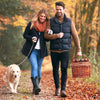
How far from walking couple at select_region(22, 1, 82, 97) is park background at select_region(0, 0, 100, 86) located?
2.58 m

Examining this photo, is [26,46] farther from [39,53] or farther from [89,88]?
[89,88]

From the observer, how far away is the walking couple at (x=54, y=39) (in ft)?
18.1

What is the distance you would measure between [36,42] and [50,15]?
35.6 ft

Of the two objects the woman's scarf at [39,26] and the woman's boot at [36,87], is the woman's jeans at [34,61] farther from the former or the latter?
the woman's scarf at [39,26]

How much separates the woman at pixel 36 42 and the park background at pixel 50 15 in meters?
2.79

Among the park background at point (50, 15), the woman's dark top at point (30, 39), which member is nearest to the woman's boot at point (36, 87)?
the woman's dark top at point (30, 39)

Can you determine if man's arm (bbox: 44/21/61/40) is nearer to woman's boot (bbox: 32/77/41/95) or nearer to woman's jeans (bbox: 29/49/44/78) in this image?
woman's jeans (bbox: 29/49/44/78)

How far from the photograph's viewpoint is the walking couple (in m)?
5.53

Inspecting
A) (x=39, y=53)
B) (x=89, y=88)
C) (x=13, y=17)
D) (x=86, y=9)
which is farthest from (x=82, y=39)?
(x=39, y=53)

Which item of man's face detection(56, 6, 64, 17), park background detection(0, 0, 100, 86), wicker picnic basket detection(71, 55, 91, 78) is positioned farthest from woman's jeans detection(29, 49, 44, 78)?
park background detection(0, 0, 100, 86)

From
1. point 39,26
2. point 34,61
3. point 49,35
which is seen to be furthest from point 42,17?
point 34,61

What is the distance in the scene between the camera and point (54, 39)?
557cm

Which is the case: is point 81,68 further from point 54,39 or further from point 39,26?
point 39,26

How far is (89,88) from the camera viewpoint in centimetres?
701
